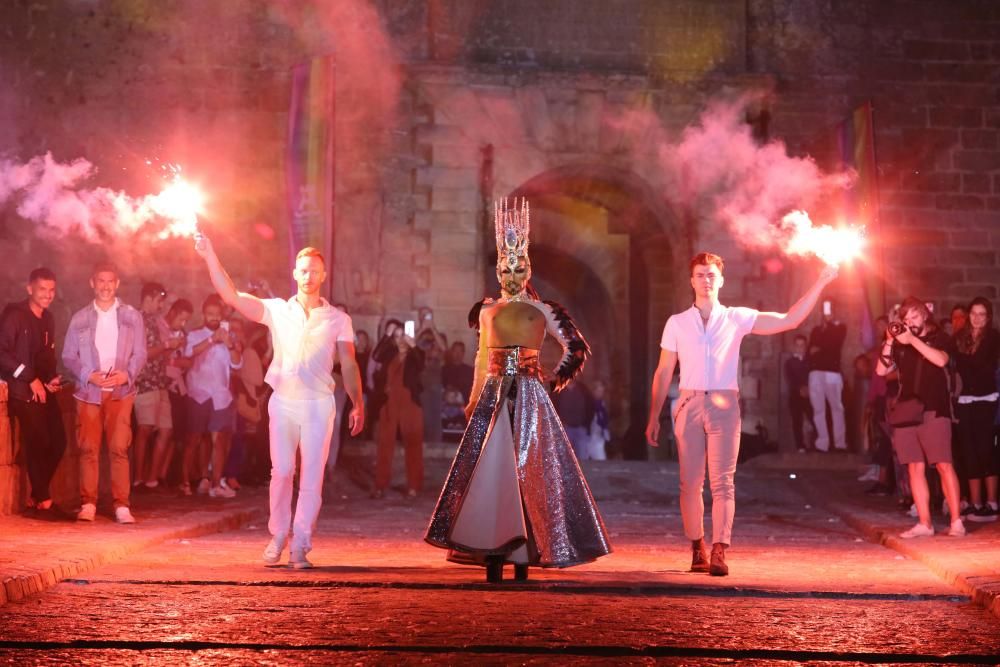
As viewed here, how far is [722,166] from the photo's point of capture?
20.2 meters

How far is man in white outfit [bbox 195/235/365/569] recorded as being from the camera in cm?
798

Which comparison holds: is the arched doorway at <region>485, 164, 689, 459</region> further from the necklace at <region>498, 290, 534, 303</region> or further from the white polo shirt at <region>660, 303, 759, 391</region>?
the necklace at <region>498, 290, 534, 303</region>

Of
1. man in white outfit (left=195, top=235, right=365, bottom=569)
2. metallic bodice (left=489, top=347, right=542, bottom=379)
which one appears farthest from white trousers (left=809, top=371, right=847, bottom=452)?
metallic bodice (left=489, top=347, right=542, bottom=379)

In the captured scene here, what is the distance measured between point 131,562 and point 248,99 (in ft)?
42.8

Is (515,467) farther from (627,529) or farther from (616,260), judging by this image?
(616,260)

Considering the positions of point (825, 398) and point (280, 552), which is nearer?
point (280, 552)

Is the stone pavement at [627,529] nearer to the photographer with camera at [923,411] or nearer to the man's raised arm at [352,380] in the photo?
the photographer with camera at [923,411]

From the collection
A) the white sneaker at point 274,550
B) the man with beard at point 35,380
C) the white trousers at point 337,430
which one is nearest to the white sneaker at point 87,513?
the man with beard at point 35,380

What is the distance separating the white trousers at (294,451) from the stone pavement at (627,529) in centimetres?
49

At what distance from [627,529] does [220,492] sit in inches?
167

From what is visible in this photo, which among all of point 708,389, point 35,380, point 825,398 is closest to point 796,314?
point 708,389

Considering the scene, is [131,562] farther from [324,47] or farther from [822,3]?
[822,3]

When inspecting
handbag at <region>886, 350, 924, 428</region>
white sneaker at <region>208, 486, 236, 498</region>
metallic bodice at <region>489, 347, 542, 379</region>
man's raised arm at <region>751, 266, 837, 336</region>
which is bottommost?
white sneaker at <region>208, 486, 236, 498</region>

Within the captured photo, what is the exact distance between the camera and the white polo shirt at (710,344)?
8281mm
